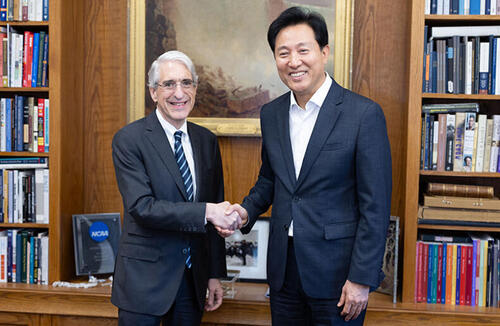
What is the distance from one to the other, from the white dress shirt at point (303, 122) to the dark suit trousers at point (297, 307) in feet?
0.49

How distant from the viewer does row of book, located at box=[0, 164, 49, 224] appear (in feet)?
8.95

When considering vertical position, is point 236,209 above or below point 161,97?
below

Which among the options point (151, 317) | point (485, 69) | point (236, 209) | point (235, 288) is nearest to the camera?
point (151, 317)

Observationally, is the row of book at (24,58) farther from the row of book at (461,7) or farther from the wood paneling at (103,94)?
the row of book at (461,7)

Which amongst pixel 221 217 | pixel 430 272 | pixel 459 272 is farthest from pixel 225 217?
pixel 459 272

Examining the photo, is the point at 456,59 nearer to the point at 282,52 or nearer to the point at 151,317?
the point at 282,52

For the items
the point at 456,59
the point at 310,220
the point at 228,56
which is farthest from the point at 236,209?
the point at 456,59

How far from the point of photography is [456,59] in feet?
8.06

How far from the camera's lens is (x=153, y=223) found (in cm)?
184

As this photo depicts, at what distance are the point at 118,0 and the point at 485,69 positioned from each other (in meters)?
2.05

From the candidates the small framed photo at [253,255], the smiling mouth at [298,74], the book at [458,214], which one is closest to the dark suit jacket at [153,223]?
the smiling mouth at [298,74]

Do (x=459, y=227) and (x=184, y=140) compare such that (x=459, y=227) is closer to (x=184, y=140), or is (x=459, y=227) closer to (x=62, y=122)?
(x=184, y=140)

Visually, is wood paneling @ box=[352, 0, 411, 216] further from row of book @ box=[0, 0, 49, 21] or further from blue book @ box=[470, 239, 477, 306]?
row of book @ box=[0, 0, 49, 21]

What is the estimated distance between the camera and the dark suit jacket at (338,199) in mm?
1644
